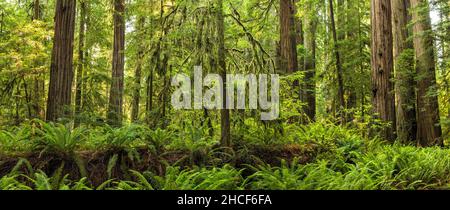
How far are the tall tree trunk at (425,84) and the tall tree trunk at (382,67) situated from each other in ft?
5.58

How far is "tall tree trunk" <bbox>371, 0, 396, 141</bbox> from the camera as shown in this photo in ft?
29.9

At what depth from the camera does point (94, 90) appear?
1162 cm

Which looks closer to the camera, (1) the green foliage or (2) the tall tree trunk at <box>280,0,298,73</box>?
(1) the green foliage

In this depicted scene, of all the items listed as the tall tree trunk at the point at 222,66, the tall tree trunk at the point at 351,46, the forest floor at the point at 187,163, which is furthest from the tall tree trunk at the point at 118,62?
the tall tree trunk at the point at 351,46

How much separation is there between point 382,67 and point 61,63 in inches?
295

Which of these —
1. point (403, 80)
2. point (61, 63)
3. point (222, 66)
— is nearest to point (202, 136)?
point (222, 66)

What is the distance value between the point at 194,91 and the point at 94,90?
645 centimetres

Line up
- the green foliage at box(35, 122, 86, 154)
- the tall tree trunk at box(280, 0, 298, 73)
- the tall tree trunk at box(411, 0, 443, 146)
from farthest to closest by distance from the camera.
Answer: the tall tree trunk at box(411, 0, 443, 146)
the tall tree trunk at box(280, 0, 298, 73)
the green foliage at box(35, 122, 86, 154)

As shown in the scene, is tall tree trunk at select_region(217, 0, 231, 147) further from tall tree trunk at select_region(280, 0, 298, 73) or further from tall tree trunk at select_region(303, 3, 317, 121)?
tall tree trunk at select_region(303, 3, 317, 121)

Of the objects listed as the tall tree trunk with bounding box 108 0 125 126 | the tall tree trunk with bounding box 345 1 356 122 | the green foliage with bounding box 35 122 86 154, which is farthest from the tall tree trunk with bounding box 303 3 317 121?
the green foliage with bounding box 35 122 86 154

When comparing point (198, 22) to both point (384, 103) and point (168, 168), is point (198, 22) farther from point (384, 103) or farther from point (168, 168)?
point (384, 103)

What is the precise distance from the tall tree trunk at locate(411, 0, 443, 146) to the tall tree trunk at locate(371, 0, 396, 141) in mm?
1701

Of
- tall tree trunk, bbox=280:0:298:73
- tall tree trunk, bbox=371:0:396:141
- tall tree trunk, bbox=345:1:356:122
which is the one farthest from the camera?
tall tree trunk, bbox=345:1:356:122

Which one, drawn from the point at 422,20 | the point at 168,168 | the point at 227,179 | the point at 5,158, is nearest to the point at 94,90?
the point at 5,158
